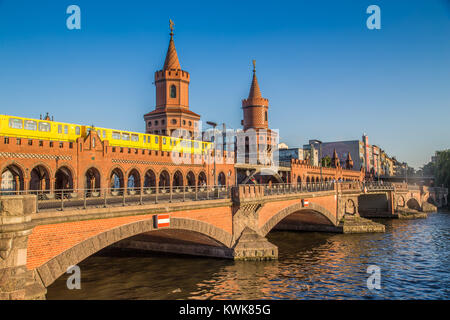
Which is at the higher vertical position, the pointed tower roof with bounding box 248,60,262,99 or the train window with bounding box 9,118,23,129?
the pointed tower roof with bounding box 248,60,262,99

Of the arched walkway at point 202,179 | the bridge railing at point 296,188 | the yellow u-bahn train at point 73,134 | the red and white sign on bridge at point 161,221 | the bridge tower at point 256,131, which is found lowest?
the red and white sign on bridge at point 161,221

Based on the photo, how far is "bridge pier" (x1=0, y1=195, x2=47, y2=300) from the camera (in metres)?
12.9

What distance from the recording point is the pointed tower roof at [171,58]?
60.3 meters

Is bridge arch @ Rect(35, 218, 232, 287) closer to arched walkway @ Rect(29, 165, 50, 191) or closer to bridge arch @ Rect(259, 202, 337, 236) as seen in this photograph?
bridge arch @ Rect(259, 202, 337, 236)

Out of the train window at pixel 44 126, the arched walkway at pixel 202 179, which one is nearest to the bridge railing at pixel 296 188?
the arched walkway at pixel 202 179

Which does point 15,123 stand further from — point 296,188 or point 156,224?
point 296,188

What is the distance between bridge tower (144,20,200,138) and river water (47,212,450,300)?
29.8 m

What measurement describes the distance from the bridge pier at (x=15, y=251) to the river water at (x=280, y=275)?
20.2ft

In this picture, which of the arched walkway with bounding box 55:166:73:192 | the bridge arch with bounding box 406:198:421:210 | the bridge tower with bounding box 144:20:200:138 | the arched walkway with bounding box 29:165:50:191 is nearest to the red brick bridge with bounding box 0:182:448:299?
the arched walkway with bounding box 55:166:73:192

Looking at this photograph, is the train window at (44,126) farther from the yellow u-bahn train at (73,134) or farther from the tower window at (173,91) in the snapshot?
the tower window at (173,91)

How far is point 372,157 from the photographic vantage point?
133375 mm

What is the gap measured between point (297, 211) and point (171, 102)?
28484 millimetres
